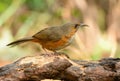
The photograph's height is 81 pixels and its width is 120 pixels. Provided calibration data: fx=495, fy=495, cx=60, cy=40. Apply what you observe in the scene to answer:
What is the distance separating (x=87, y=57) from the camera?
775 cm

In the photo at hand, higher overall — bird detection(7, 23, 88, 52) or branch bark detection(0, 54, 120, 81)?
bird detection(7, 23, 88, 52)

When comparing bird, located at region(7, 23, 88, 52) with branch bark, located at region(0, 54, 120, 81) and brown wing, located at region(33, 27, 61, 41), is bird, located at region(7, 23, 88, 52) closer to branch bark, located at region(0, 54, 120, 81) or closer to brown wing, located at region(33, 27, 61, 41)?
brown wing, located at region(33, 27, 61, 41)

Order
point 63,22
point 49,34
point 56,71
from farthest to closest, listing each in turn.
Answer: point 63,22 < point 49,34 < point 56,71

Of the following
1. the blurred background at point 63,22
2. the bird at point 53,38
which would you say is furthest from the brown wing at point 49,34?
the blurred background at point 63,22

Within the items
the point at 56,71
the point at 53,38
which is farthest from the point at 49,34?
the point at 56,71

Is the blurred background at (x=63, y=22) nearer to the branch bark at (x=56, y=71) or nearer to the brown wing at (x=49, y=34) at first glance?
the brown wing at (x=49, y=34)

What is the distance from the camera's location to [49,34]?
5.50 m

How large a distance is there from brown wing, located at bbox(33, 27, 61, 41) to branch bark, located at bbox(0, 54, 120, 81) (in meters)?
0.65

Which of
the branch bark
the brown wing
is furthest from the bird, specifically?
the branch bark

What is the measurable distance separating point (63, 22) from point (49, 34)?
13.7 ft

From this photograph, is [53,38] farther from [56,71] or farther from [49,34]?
[56,71]

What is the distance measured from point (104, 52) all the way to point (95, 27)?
1.17 m

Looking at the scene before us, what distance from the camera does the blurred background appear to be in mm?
8734

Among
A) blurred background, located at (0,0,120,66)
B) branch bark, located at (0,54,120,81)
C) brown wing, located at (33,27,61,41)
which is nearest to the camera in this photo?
branch bark, located at (0,54,120,81)
